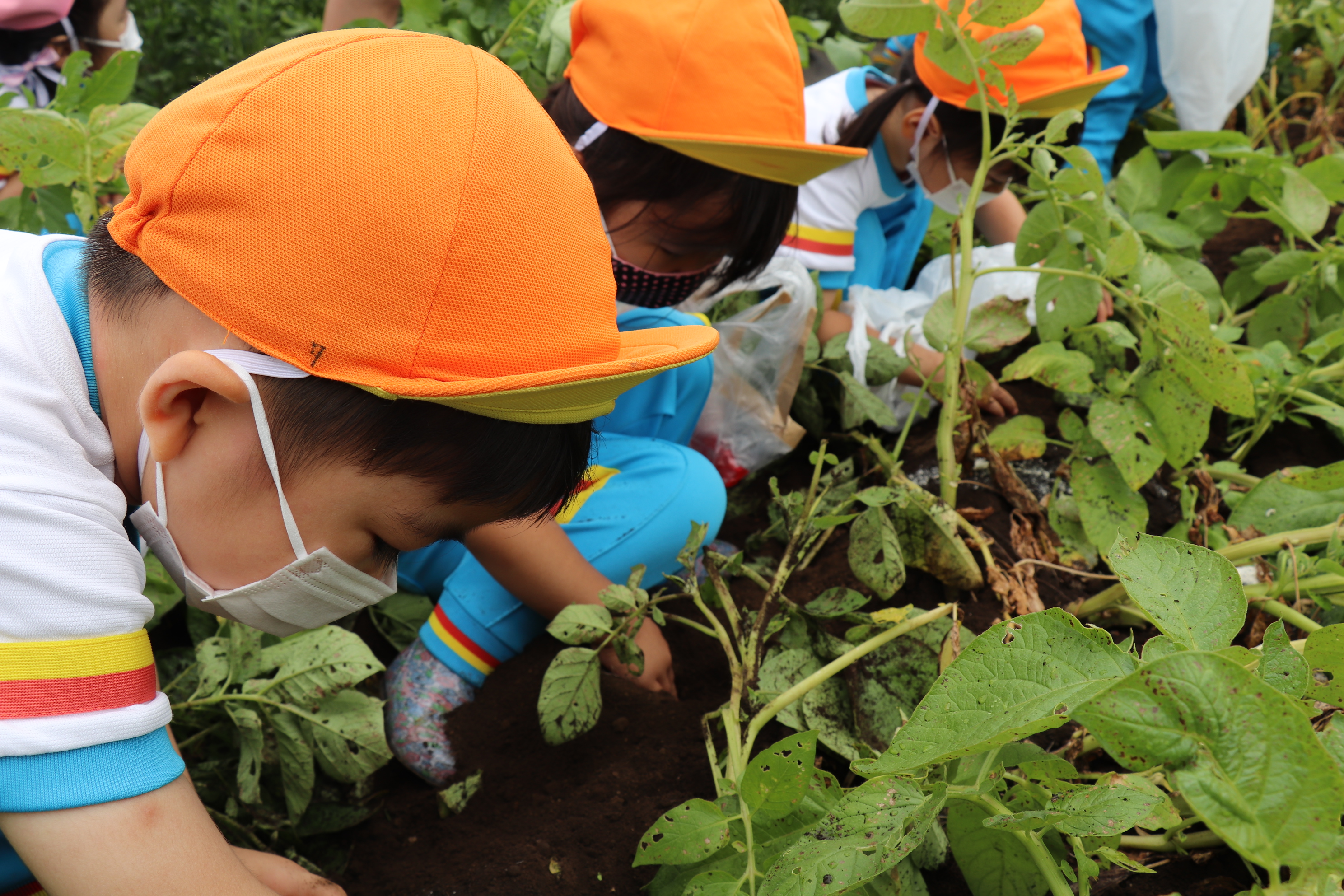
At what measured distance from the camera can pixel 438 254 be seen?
0.62 m

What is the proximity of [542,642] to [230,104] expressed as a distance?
0.87m

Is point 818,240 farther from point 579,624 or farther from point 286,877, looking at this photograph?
point 286,877

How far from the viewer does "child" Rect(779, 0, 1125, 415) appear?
157 centimetres

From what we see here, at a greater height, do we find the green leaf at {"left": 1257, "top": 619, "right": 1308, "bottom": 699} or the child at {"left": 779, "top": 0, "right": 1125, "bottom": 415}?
the green leaf at {"left": 1257, "top": 619, "right": 1308, "bottom": 699}

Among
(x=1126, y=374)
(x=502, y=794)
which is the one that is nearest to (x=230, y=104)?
(x=502, y=794)

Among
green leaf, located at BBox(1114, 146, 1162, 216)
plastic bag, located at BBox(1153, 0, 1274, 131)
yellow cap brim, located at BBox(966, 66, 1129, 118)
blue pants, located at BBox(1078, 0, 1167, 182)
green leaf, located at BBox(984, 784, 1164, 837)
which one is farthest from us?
blue pants, located at BBox(1078, 0, 1167, 182)

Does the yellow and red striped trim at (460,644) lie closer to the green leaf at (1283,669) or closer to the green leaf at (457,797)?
the green leaf at (457,797)

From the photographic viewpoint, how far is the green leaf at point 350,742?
1.01 metres

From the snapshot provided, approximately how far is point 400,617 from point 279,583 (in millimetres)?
636

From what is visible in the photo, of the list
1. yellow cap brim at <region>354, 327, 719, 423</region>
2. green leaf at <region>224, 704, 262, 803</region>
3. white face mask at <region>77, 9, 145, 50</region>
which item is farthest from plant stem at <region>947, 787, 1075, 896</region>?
white face mask at <region>77, 9, 145, 50</region>

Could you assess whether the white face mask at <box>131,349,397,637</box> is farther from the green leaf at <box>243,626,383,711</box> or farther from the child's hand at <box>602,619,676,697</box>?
the child's hand at <box>602,619,676,697</box>

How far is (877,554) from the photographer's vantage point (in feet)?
3.43

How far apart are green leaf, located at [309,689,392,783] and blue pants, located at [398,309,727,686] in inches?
9.4

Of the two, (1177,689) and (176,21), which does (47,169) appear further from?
(176,21)
